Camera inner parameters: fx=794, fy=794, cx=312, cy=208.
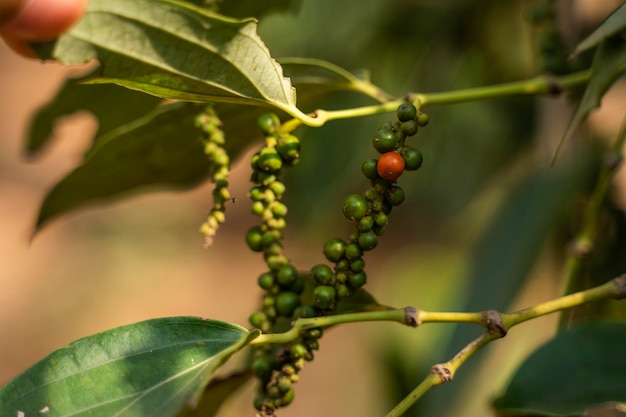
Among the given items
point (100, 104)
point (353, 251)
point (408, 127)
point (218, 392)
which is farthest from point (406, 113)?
point (100, 104)

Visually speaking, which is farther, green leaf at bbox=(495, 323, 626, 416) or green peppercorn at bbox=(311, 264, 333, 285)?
green leaf at bbox=(495, 323, 626, 416)

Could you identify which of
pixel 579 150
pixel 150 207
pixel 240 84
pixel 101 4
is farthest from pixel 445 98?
pixel 150 207

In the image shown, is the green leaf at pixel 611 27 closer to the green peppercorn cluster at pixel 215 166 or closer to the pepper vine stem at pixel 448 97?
the pepper vine stem at pixel 448 97

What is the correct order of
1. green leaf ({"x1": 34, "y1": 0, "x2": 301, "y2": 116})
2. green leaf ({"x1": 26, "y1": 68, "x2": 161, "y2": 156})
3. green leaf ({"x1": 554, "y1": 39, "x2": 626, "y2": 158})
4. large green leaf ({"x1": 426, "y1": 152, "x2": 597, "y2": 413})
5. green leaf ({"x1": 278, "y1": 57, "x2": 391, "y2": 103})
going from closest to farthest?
green leaf ({"x1": 34, "y1": 0, "x2": 301, "y2": 116}) < green leaf ({"x1": 554, "y1": 39, "x2": 626, "y2": 158}) < green leaf ({"x1": 278, "y1": 57, "x2": 391, "y2": 103}) < green leaf ({"x1": 26, "y1": 68, "x2": 161, "y2": 156}) < large green leaf ({"x1": 426, "y1": 152, "x2": 597, "y2": 413})

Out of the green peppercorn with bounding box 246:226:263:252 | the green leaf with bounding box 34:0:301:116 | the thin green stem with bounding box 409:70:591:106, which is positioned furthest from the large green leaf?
the green leaf with bounding box 34:0:301:116

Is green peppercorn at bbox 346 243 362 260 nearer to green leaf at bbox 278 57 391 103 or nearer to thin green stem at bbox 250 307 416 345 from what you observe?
thin green stem at bbox 250 307 416 345

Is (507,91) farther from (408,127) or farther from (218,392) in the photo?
(218,392)

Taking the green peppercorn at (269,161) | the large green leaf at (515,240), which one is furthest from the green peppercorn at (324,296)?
the large green leaf at (515,240)
